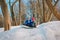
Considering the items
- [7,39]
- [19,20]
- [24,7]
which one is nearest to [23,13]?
[24,7]

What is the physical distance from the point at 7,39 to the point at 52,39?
1.32 ft

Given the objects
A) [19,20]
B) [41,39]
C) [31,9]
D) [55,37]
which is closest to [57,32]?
[55,37]

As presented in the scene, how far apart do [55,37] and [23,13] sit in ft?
17.0

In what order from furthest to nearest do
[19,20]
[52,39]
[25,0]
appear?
1. [25,0]
2. [19,20]
3. [52,39]

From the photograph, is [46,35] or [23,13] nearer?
[46,35]

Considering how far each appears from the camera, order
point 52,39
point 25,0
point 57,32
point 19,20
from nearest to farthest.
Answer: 1. point 52,39
2. point 57,32
3. point 19,20
4. point 25,0

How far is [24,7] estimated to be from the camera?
6250 millimetres

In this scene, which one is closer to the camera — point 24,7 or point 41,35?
point 41,35

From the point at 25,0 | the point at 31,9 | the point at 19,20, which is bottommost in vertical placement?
the point at 19,20

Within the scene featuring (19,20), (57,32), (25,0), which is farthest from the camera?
(25,0)

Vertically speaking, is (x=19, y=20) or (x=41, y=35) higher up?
(x=41, y=35)

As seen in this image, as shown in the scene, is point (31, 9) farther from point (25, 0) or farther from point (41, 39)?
point (41, 39)

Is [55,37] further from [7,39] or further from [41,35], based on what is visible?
[7,39]

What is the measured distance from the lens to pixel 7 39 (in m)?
1.24
